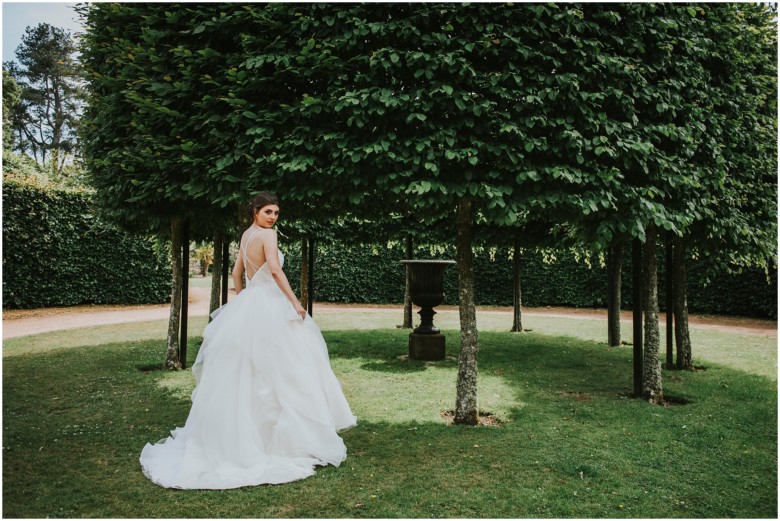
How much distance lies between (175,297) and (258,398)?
493cm

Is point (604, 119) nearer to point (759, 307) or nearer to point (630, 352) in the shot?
point (630, 352)

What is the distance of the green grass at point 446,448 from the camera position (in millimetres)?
4266

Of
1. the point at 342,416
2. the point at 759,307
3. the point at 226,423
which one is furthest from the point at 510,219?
the point at 759,307

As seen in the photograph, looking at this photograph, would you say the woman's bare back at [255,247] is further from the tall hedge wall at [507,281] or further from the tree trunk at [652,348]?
the tall hedge wall at [507,281]

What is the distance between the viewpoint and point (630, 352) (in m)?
11.5

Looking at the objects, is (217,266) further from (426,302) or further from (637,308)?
(637,308)

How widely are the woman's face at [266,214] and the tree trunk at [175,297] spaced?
438cm

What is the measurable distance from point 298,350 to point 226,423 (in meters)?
0.93

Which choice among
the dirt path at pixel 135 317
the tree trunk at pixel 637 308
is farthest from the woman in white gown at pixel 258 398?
the dirt path at pixel 135 317

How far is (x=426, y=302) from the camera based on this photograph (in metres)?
11.3

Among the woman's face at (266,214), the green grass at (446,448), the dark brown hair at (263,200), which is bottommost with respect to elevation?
the green grass at (446,448)

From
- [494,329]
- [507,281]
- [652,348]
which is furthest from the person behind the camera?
[507,281]

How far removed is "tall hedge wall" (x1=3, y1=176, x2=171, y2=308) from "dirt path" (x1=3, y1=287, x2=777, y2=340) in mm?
540

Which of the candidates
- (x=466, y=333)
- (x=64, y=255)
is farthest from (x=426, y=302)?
(x=64, y=255)
